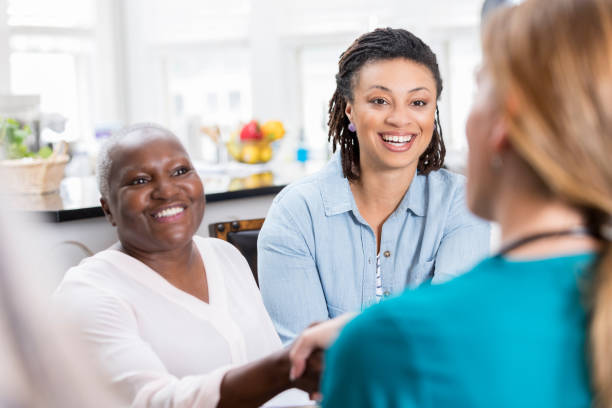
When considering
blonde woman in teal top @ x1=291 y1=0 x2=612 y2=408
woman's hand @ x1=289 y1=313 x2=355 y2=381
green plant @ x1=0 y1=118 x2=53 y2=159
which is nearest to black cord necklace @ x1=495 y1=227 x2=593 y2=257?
blonde woman in teal top @ x1=291 y1=0 x2=612 y2=408

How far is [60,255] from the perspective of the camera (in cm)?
232

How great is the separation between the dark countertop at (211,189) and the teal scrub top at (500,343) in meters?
1.41

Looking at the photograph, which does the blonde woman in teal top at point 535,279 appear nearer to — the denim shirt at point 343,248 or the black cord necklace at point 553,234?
the black cord necklace at point 553,234

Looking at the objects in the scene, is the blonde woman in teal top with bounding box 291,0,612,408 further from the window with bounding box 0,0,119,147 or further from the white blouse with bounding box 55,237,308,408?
the window with bounding box 0,0,119,147

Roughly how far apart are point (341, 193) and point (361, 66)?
0.35 m

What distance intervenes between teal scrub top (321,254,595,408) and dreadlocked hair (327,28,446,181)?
1.33m

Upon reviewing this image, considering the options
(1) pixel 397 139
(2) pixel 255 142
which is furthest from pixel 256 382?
(2) pixel 255 142

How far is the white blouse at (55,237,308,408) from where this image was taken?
48.6 inches

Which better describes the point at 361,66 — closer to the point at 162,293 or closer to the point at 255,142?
the point at 162,293

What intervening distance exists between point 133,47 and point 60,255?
385cm

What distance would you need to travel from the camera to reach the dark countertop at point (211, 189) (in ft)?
7.76

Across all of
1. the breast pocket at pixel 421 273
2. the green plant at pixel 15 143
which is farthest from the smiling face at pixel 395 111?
the green plant at pixel 15 143

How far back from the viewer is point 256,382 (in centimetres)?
115

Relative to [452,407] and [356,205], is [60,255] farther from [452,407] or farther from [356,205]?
[452,407]
